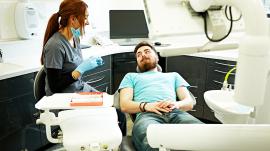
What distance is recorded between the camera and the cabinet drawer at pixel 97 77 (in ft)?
9.79

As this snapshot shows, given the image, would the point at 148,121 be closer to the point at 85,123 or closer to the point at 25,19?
the point at 85,123

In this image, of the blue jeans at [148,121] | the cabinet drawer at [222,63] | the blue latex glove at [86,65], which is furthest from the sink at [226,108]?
the cabinet drawer at [222,63]

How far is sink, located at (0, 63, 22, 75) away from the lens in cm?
216

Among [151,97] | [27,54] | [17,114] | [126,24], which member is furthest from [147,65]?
[126,24]

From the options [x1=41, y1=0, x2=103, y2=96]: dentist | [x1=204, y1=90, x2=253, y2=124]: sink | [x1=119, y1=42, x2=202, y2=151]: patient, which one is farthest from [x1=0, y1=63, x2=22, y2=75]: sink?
[x1=204, y1=90, x2=253, y2=124]: sink

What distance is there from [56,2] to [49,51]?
1257 millimetres

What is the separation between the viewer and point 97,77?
3146 millimetres

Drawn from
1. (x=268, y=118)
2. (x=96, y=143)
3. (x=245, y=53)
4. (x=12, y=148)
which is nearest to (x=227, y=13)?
(x=245, y=53)

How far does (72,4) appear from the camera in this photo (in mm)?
2076

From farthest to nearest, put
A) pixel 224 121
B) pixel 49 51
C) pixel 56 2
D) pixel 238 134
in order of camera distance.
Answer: pixel 56 2, pixel 49 51, pixel 224 121, pixel 238 134

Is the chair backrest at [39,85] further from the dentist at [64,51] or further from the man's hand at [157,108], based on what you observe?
the man's hand at [157,108]

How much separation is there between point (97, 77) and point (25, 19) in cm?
98

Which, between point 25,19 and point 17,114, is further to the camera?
point 25,19

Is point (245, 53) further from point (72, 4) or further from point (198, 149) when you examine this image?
point (72, 4)
